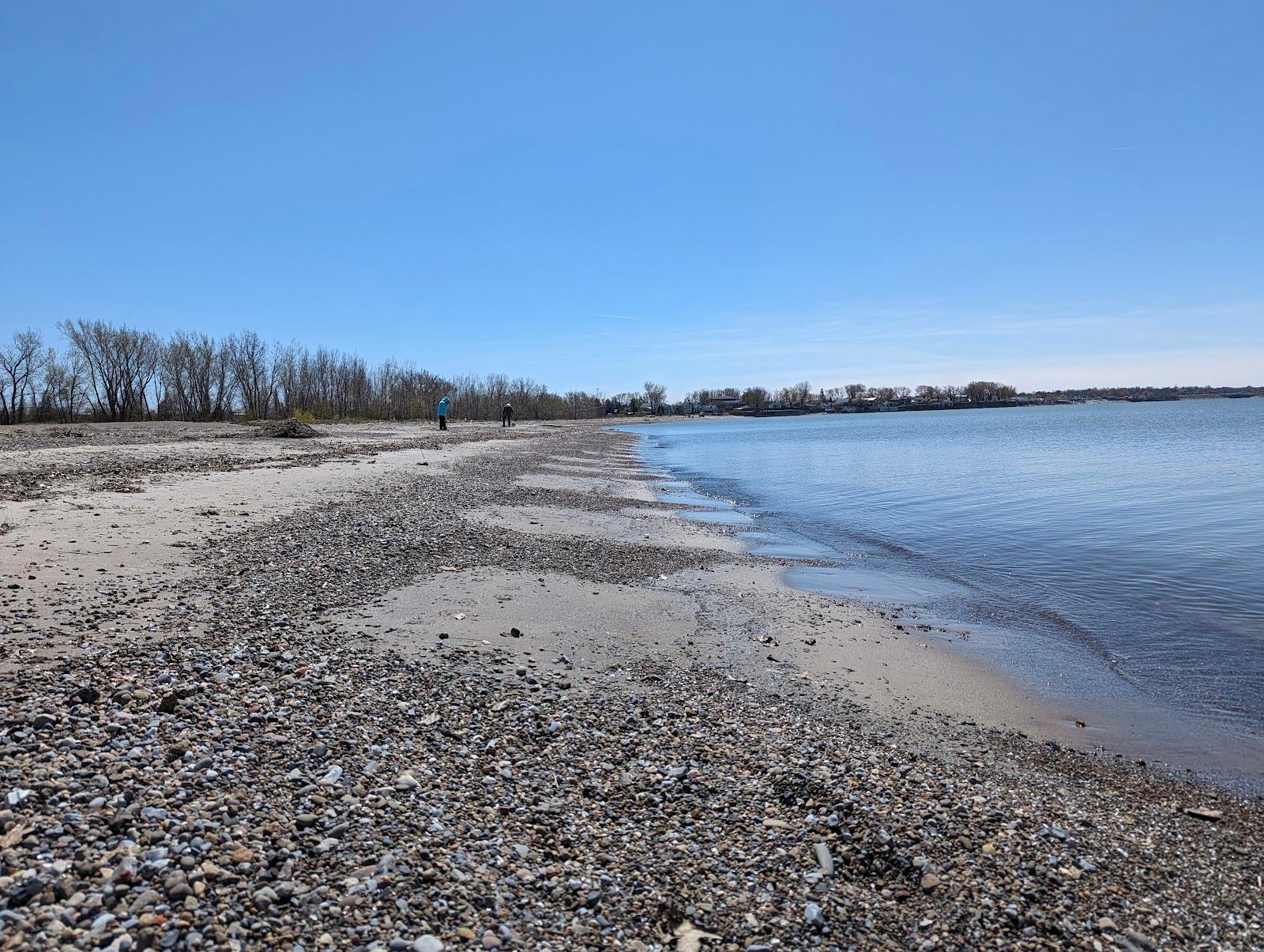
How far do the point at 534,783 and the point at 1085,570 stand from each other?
12.5 metres

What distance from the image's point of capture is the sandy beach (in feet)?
11.1

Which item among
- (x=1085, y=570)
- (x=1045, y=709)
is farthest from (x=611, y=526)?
(x=1045, y=709)

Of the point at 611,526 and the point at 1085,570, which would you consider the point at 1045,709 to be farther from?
the point at 611,526

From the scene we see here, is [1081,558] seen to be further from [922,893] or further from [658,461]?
[658,461]

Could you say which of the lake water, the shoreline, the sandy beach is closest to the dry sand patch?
the lake water

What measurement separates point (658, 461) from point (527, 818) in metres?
42.0

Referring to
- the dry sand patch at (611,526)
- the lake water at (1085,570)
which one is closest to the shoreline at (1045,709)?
the lake water at (1085,570)

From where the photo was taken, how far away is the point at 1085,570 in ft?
42.6

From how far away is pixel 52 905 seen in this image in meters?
3.03

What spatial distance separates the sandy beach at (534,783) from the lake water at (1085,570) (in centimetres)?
110

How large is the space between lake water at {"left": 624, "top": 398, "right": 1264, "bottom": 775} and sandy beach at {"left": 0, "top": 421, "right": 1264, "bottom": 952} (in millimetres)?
1100

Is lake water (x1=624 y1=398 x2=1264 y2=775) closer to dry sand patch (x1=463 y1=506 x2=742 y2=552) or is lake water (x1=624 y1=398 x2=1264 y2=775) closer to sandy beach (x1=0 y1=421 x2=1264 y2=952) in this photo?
sandy beach (x1=0 y1=421 x2=1264 y2=952)

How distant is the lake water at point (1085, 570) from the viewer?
7.06 meters

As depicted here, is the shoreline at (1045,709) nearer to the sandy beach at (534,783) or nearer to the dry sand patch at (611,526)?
the sandy beach at (534,783)
